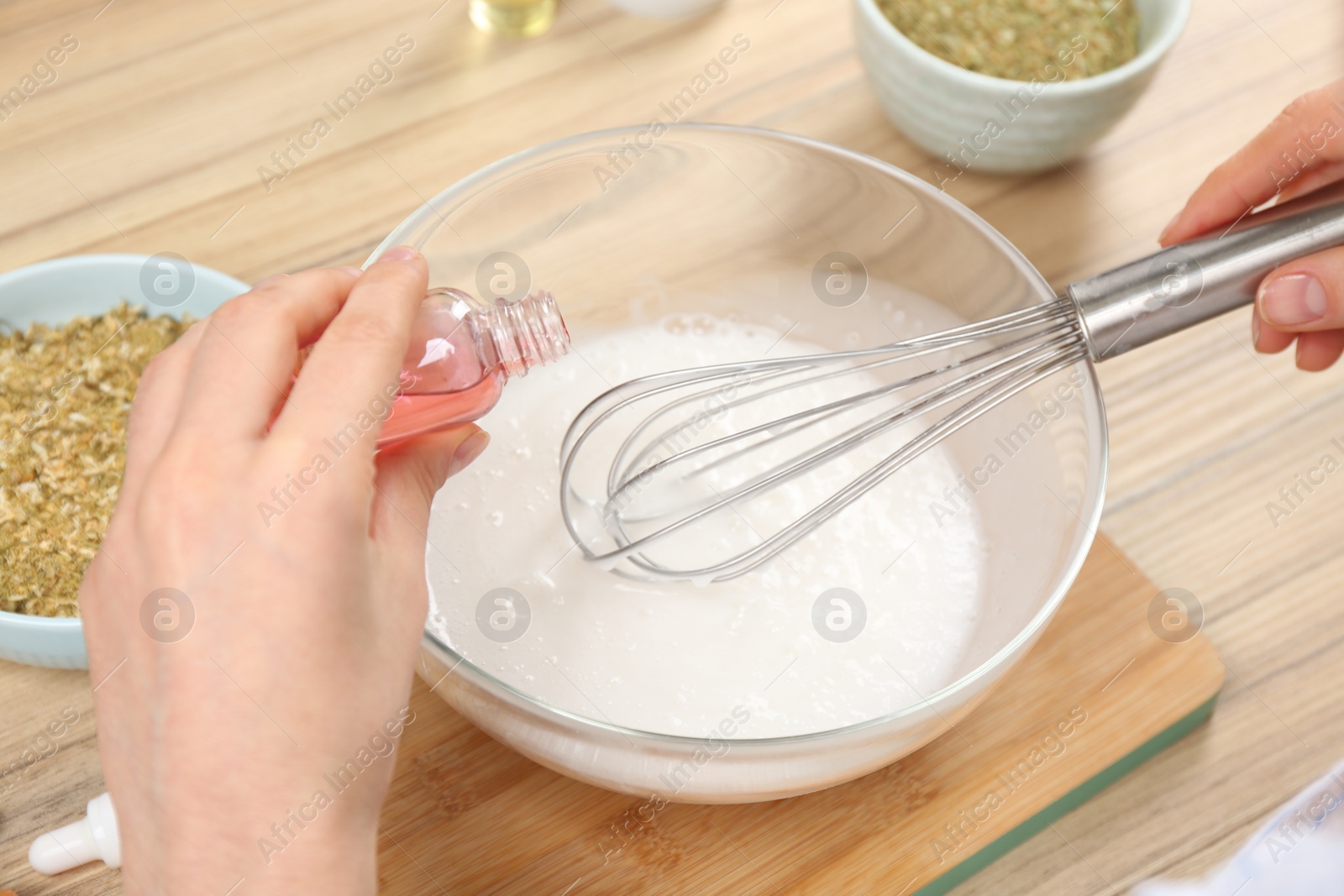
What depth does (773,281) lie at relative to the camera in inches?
27.3

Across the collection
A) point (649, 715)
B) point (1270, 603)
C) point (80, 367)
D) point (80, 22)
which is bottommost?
point (1270, 603)

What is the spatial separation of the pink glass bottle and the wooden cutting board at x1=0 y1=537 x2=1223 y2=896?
180 mm

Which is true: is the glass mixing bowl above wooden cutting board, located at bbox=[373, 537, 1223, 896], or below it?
above

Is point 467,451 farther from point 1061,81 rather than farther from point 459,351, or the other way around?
point 1061,81

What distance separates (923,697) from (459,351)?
0.88 ft

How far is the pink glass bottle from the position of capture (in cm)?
48

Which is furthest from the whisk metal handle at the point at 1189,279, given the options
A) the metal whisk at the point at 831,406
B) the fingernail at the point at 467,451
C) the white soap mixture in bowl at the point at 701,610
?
the fingernail at the point at 467,451

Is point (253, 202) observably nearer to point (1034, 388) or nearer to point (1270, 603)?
point (1034, 388)

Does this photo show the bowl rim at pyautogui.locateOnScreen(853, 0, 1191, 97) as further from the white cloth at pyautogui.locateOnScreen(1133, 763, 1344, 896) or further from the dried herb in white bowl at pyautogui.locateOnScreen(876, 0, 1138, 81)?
the white cloth at pyautogui.locateOnScreen(1133, 763, 1344, 896)

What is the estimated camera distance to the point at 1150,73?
729 mm

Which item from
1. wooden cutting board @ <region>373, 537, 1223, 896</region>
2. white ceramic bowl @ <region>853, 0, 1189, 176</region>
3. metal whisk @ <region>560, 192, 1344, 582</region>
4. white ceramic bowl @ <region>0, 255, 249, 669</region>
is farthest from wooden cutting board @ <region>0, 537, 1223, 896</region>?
white ceramic bowl @ <region>853, 0, 1189, 176</region>

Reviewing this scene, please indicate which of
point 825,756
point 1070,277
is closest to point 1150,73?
point 1070,277

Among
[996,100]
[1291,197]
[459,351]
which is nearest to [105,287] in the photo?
[459,351]

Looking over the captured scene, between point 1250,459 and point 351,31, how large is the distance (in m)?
0.72
